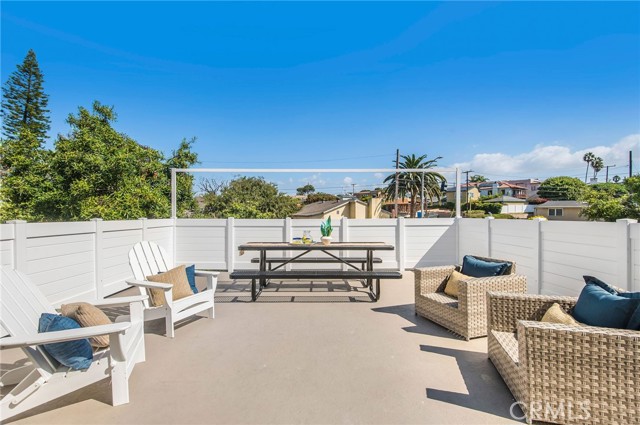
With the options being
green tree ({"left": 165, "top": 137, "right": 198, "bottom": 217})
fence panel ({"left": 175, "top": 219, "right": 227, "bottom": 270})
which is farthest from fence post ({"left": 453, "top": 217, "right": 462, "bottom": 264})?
green tree ({"left": 165, "top": 137, "right": 198, "bottom": 217})

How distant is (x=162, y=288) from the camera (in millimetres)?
2945

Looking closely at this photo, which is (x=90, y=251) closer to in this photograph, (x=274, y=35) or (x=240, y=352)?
(x=240, y=352)

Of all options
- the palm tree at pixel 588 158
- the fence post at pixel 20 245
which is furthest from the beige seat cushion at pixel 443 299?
the palm tree at pixel 588 158

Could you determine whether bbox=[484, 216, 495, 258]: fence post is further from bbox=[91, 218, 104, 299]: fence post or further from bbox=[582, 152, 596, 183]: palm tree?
bbox=[582, 152, 596, 183]: palm tree

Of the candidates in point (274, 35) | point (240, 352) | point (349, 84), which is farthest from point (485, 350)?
point (349, 84)

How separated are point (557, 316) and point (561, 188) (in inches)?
2141

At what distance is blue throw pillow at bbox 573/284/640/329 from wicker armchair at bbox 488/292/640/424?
0.23 metres

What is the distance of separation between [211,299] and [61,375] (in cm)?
181

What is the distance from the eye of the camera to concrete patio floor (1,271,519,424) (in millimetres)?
1806

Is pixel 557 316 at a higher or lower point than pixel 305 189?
lower

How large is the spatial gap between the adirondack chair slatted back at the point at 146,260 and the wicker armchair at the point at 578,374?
11.6 feet

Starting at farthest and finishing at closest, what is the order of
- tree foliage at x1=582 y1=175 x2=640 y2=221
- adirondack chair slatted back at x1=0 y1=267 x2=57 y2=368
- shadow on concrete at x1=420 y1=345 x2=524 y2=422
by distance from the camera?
tree foliage at x1=582 y1=175 x2=640 y2=221 < shadow on concrete at x1=420 y1=345 x2=524 y2=422 < adirondack chair slatted back at x1=0 y1=267 x2=57 y2=368

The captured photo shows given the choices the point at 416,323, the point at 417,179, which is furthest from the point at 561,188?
the point at 416,323

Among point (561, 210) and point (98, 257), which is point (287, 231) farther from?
point (561, 210)
